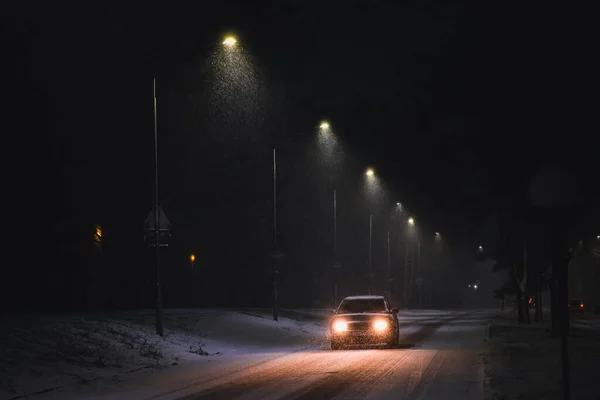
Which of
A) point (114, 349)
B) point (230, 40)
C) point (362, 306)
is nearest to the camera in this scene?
point (114, 349)

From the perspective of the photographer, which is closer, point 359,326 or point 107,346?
point 107,346

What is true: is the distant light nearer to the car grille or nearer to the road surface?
the car grille

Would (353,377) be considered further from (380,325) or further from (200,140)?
(200,140)

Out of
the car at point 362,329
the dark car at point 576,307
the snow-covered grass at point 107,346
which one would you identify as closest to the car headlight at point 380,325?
the car at point 362,329

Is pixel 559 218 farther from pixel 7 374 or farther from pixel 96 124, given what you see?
pixel 96 124

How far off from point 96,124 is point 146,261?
990 cm

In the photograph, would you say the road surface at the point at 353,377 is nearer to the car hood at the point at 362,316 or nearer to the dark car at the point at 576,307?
the car hood at the point at 362,316

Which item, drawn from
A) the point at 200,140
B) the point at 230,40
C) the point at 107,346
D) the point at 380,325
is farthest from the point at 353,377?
the point at 200,140

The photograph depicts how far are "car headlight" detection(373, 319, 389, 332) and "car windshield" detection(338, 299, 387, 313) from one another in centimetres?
101

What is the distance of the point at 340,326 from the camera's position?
30109 mm

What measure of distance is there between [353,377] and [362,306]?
12006 millimetres

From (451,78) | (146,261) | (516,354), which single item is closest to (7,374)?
(516,354)

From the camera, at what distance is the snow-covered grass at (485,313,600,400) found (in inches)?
641

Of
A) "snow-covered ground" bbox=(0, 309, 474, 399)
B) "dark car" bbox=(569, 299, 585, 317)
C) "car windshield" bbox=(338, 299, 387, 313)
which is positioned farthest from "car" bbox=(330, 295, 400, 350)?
"dark car" bbox=(569, 299, 585, 317)
